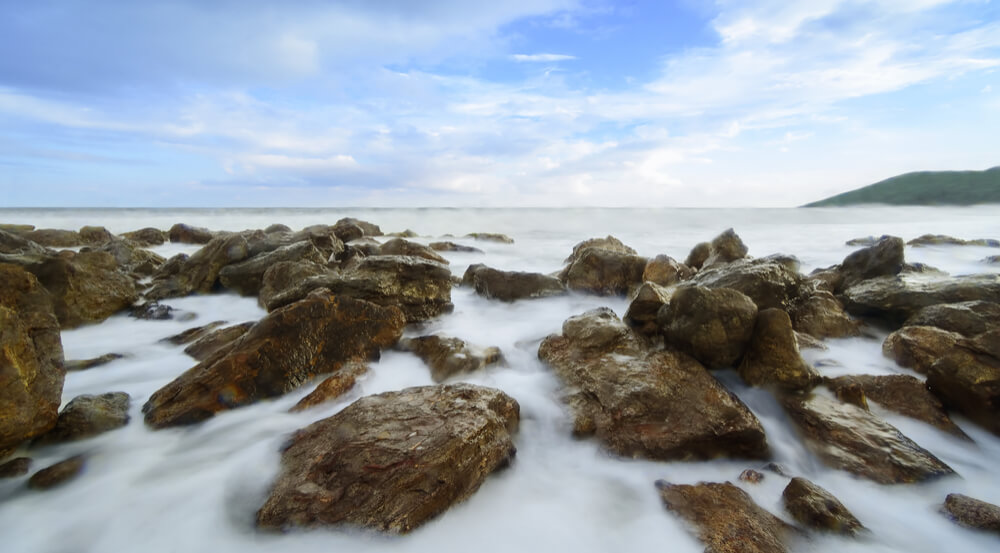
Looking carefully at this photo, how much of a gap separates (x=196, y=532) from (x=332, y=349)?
134cm

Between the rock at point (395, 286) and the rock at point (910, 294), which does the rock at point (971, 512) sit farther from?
the rock at point (395, 286)

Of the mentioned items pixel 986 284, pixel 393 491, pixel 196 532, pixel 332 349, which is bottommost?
pixel 196 532

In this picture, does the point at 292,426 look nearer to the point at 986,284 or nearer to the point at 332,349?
the point at 332,349

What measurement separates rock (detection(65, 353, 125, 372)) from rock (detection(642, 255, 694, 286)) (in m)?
4.85

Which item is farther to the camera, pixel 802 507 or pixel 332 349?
pixel 332 349

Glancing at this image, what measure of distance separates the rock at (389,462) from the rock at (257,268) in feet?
11.1

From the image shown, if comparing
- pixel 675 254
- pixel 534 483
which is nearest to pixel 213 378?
pixel 534 483

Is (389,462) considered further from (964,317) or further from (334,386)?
(964,317)

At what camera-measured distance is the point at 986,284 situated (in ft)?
11.9

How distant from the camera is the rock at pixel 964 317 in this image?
125 inches

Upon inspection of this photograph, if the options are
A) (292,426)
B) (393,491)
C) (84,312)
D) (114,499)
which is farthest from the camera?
(84,312)

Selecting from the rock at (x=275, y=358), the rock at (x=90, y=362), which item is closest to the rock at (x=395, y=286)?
the rock at (x=275, y=358)

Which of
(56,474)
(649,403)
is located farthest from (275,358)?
(649,403)

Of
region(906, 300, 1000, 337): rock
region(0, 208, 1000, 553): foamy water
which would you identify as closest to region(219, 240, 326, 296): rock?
region(0, 208, 1000, 553): foamy water
